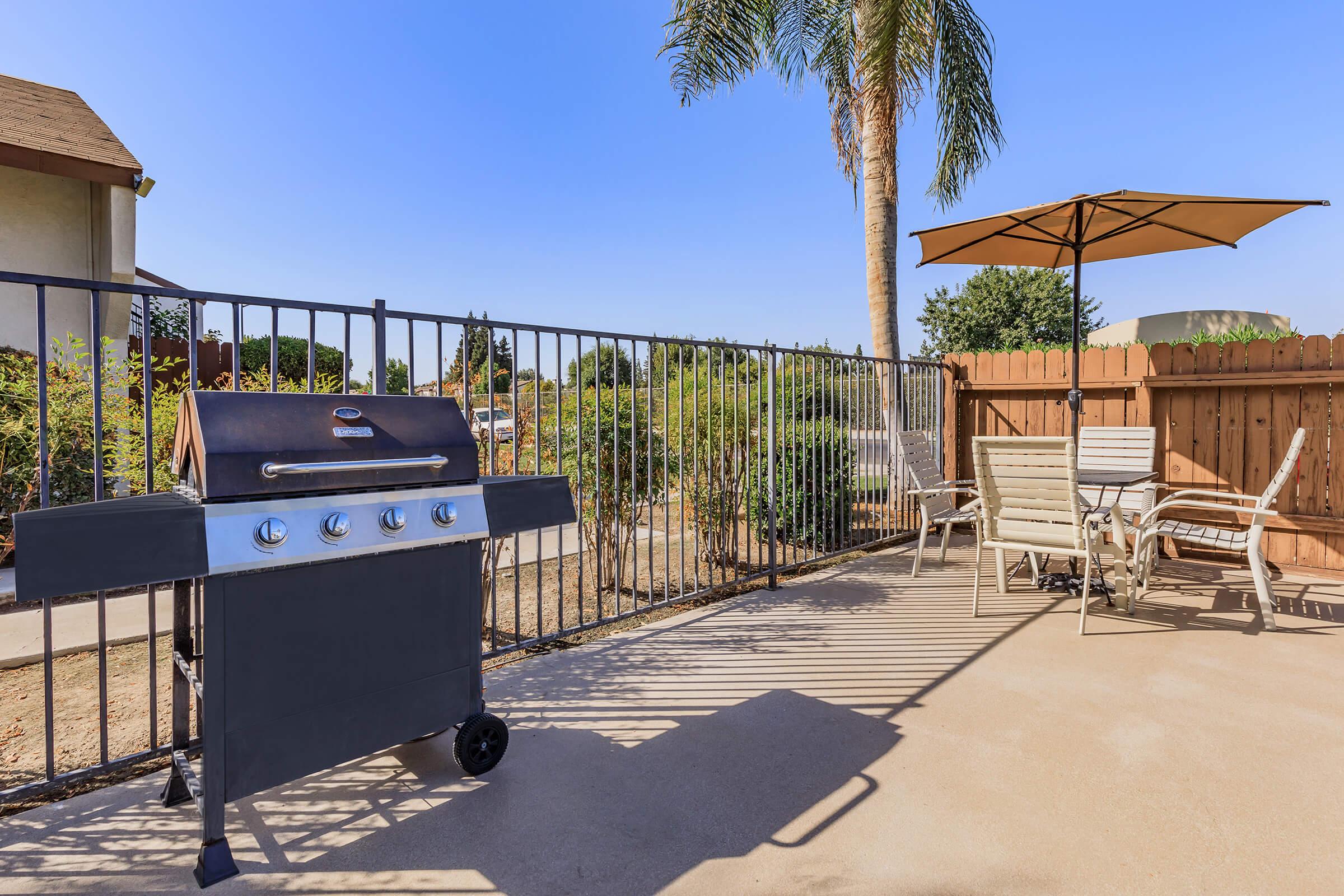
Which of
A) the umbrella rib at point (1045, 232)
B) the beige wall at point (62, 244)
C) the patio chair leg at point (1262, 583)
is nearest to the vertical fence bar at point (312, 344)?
the umbrella rib at point (1045, 232)

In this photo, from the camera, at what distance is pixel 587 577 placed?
484 centimetres

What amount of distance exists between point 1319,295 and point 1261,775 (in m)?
19.6

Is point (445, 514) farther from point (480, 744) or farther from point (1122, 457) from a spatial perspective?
point (1122, 457)

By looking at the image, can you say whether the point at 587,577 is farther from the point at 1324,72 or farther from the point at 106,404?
the point at 1324,72

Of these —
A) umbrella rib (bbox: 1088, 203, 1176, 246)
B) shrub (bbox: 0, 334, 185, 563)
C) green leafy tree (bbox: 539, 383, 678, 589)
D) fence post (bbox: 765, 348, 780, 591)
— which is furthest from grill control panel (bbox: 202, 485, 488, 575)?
umbrella rib (bbox: 1088, 203, 1176, 246)

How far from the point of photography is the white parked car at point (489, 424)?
9.64 feet

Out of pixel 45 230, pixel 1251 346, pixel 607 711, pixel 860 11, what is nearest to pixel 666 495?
pixel 607 711

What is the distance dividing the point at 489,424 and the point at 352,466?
1186 mm

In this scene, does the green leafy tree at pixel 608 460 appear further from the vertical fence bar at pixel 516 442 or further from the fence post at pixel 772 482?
the fence post at pixel 772 482

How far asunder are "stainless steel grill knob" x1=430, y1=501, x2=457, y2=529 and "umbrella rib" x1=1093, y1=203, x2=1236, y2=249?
4.52m

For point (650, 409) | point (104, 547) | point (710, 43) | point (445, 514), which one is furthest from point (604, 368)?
point (710, 43)

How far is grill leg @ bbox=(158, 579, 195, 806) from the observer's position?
188 cm

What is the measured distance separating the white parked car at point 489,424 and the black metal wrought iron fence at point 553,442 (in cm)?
1

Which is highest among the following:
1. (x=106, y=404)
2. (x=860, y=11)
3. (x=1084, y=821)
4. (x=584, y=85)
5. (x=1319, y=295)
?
(x=584, y=85)
